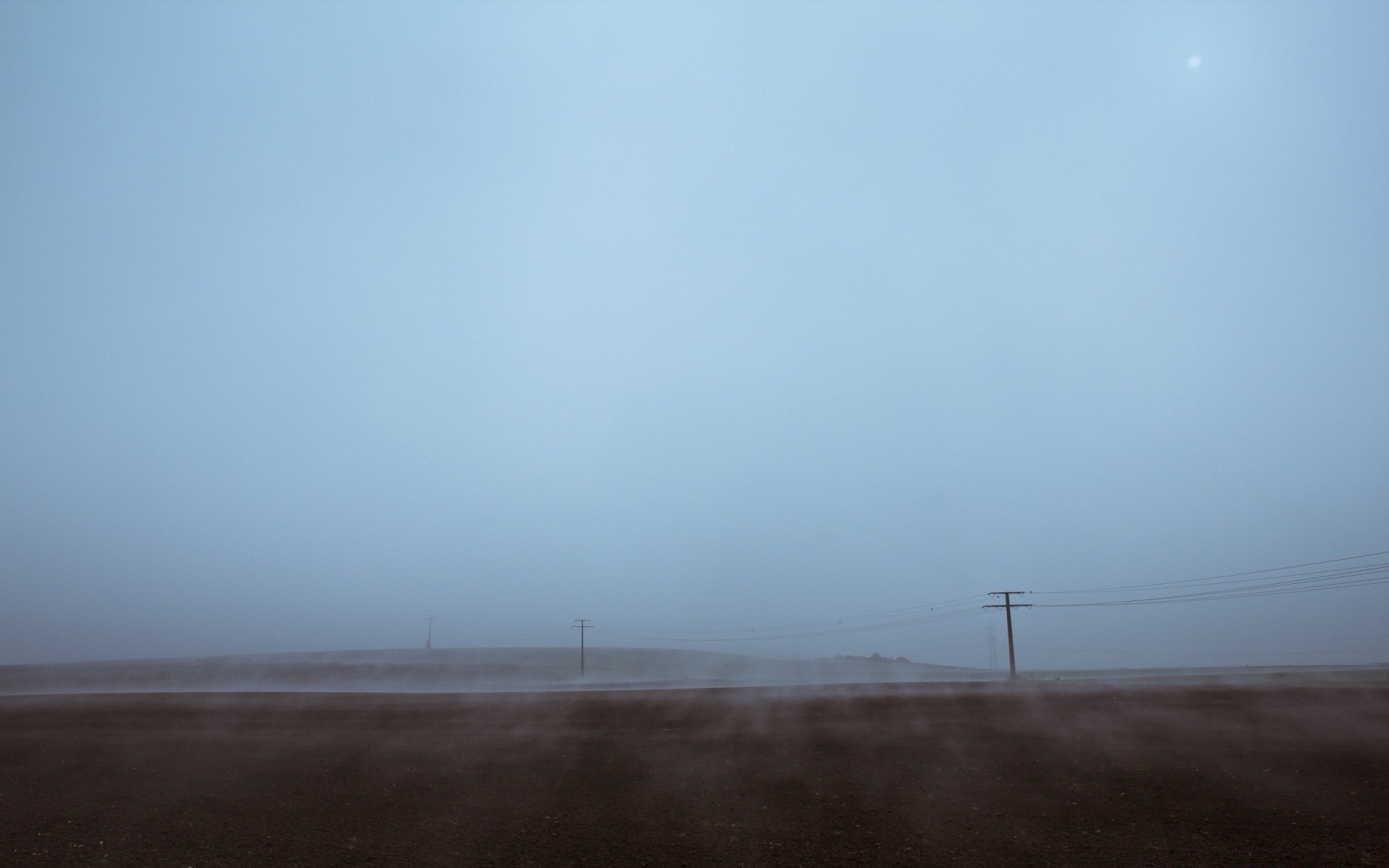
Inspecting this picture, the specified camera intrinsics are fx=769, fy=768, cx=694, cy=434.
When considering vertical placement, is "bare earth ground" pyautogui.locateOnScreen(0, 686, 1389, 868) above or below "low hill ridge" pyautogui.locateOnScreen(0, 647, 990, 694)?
above

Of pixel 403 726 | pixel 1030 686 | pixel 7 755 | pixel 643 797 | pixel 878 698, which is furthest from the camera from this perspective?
pixel 1030 686

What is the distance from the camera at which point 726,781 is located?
18.6m

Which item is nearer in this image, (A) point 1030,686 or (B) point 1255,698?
(B) point 1255,698

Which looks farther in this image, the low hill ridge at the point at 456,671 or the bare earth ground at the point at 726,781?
the low hill ridge at the point at 456,671

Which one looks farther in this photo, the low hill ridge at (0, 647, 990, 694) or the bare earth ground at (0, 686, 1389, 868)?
the low hill ridge at (0, 647, 990, 694)

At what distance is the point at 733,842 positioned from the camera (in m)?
14.5

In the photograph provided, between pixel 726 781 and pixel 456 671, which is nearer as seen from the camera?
pixel 726 781

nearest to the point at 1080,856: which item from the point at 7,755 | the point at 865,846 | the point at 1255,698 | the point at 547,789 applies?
the point at 865,846

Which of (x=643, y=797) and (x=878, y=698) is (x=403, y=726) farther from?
(x=878, y=698)

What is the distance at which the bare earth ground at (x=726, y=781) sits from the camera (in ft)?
46.7

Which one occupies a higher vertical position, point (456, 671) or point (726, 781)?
point (726, 781)

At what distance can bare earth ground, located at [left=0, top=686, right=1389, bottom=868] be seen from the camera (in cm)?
1423

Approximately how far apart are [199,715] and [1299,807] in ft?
108

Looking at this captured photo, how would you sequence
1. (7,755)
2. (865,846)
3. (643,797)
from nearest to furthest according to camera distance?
1. (865,846)
2. (643,797)
3. (7,755)
